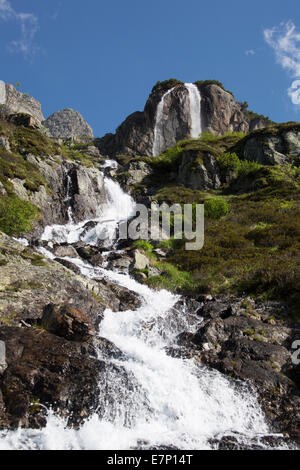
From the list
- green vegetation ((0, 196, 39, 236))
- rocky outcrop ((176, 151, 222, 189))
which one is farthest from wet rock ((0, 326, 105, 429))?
rocky outcrop ((176, 151, 222, 189))

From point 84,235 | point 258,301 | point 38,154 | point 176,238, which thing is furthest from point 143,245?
point 38,154

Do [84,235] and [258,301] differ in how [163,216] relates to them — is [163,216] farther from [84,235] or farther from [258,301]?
[258,301]

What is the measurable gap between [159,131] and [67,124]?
3855 inches

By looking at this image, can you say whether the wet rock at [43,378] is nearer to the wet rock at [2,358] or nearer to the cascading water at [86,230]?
the wet rock at [2,358]

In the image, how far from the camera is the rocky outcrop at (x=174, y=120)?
7706 cm

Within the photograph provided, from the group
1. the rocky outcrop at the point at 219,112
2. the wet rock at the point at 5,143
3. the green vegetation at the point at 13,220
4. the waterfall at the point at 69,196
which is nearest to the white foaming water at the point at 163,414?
the green vegetation at the point at 13,220

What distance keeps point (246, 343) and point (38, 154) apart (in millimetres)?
31549

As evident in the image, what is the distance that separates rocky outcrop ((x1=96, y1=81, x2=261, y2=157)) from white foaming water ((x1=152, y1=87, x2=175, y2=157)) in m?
0.58

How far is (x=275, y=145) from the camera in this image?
42.5m

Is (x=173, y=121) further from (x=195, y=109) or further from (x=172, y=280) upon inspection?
(x=172, y=280)

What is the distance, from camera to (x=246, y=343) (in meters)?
9.37

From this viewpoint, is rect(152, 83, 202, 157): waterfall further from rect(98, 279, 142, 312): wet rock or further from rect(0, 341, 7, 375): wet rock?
rect(0, 341, 7, 375): wet rock

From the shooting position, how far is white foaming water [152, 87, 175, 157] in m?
77.2

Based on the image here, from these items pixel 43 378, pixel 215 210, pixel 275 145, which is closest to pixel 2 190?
pixel 215 210
